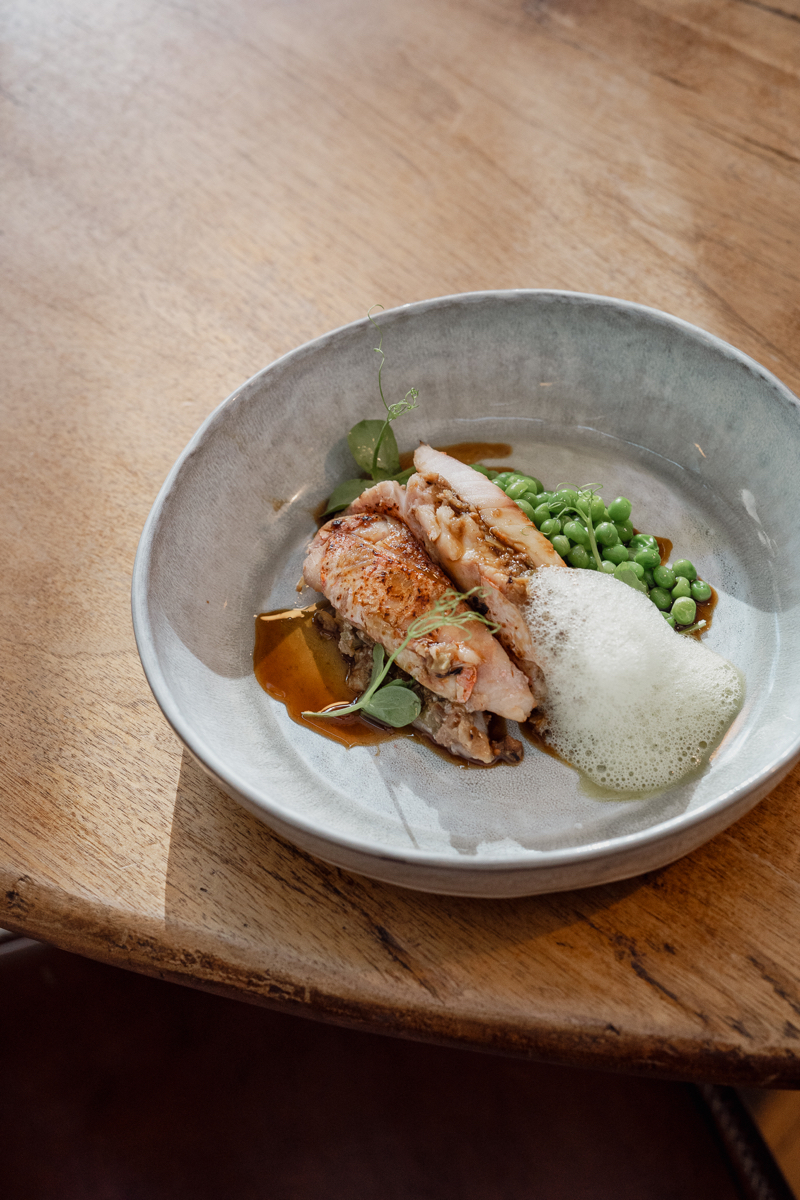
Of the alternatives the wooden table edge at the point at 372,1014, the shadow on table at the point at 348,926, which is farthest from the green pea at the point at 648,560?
the wooden table edge at the point at 372,1014

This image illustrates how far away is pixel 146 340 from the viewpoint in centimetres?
262

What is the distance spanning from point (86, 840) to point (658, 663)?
1.21 meters

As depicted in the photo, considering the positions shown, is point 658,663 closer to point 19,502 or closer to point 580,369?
point 580,369

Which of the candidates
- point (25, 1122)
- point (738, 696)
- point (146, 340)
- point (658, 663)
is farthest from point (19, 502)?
point (738, 696)

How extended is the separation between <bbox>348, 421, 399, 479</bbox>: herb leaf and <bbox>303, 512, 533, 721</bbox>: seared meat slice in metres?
0.21

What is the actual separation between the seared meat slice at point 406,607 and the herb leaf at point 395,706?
46 mm

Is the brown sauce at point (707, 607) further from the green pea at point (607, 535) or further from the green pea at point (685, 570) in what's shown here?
the green pea at point (607, 535)

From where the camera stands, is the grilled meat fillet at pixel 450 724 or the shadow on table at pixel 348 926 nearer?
the shadow on table at pixel 348 926

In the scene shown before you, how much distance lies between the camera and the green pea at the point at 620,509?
2.05 metres

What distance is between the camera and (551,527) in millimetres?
2061

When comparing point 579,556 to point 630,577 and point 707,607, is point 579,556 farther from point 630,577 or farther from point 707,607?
point 707,607

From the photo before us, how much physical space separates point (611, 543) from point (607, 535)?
2 cm

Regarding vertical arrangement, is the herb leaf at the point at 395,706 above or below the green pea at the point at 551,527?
below

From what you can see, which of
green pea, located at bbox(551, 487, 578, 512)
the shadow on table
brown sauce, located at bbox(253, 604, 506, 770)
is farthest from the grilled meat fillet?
green pea, located at bbox(551, 487, 578, 512)
